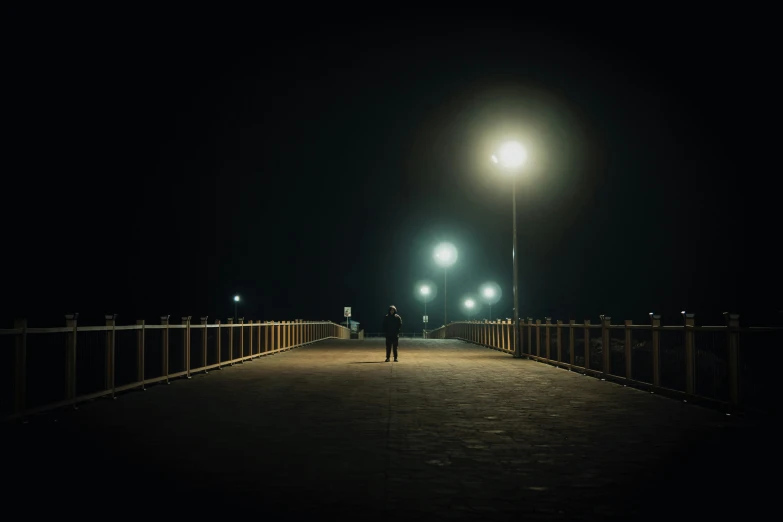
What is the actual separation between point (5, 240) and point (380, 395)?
105m

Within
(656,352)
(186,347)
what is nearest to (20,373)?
(186,347)

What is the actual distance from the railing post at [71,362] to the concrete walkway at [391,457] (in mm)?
436

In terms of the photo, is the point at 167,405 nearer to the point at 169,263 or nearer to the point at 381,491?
the point at 381,491

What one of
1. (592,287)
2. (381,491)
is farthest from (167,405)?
(592,287)

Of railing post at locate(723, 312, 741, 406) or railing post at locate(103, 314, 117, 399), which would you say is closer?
railing post at locate(723, 312, 741, 406)

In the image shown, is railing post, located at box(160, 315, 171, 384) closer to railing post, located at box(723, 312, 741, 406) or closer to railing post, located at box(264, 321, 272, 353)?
railing post, located at box(723, 312, 741, 406)

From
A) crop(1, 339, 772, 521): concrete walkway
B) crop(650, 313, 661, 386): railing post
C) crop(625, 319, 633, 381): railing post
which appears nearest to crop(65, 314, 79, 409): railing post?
crop(1, 339, 772, 521): concrete walkway

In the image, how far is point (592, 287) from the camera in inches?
5197

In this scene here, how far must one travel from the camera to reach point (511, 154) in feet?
93.4

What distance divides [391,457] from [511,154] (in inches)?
833

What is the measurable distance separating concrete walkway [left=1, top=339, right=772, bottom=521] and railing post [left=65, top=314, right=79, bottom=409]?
44cm

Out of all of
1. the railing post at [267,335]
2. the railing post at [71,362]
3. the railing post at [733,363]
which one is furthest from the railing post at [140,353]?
the railing post at [267,335]

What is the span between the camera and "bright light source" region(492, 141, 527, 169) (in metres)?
28.4

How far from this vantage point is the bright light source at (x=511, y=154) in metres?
28.4
